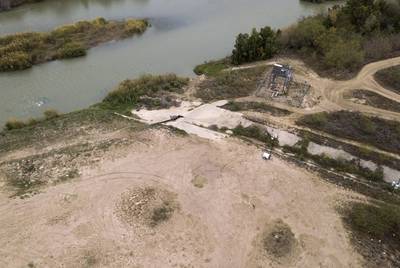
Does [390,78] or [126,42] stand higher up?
[390,78]

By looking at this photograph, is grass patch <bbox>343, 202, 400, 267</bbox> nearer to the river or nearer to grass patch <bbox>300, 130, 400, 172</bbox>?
grass patch <bbox>300, 130, 400, 172</bbox>

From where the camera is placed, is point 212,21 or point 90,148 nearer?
point 90,148

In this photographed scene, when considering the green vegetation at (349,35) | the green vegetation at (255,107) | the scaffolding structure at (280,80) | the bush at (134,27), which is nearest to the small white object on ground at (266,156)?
the green vegetation at (255,107)

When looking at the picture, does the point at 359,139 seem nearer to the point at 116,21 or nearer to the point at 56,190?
the point at 56,190

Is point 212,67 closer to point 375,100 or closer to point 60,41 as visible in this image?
point 375,100

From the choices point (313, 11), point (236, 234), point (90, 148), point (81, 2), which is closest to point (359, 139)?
point (236, 234)

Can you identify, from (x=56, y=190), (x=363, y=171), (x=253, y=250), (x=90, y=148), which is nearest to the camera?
(x=253, y=250)

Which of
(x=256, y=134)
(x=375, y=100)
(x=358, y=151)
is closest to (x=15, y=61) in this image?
(x=256, y=134)

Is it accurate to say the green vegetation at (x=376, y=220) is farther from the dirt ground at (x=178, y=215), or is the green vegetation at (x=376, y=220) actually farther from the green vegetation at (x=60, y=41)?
the green vegetation at (x=60, y=41)
